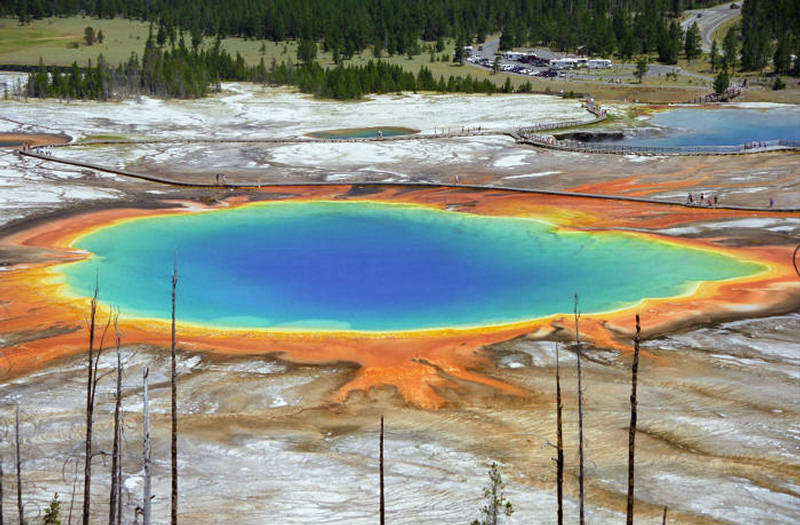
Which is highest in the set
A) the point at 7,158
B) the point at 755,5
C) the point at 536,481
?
the point at 755,5

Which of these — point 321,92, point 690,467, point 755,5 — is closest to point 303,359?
point 690,467

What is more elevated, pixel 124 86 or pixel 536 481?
pixel 124 86

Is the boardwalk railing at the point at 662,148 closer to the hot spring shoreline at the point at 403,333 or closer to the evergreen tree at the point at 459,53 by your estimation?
the hot spring shoreline at the point at 403,333

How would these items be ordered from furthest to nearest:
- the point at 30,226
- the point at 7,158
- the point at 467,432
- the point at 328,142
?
the point at 328,142 → the point at 7,158 → the point at 30,226 → the point at 467,432

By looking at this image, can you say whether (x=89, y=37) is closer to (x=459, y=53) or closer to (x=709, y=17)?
(x=459, y=53)

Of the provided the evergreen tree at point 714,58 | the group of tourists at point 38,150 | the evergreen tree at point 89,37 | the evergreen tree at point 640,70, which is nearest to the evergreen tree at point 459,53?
the evergreen tree at point 640,70

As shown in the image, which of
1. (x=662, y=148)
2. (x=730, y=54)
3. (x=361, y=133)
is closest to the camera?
(x=662, y=148)

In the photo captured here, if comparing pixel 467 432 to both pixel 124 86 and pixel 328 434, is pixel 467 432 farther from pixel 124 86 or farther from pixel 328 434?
pixel 124 86

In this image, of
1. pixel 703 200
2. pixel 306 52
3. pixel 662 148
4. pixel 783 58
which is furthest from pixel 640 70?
pixel 703 200
